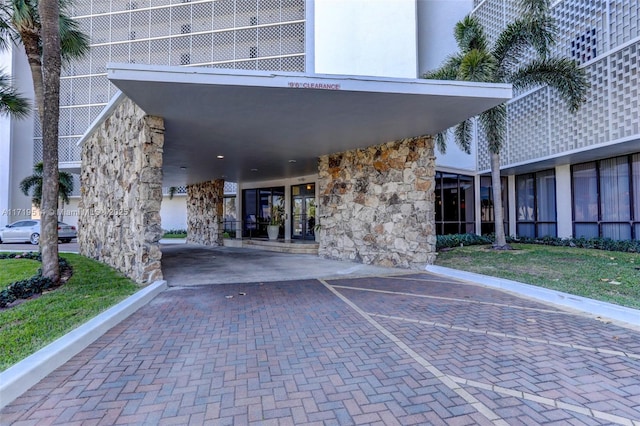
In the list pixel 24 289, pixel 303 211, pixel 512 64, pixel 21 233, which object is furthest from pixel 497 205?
pixel 21 233

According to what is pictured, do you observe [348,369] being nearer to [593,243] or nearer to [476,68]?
[476,68]

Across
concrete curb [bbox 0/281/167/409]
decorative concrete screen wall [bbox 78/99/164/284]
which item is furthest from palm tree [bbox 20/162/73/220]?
concrete curb [bbox 0/281/167/409]

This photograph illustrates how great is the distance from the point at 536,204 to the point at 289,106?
1273cm

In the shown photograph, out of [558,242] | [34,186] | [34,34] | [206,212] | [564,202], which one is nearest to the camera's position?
[34,34]

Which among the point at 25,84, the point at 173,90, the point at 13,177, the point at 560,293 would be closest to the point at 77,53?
the point at 173,90

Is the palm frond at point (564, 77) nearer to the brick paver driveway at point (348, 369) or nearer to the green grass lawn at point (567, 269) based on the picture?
the green grass lawn at point (567, 269)

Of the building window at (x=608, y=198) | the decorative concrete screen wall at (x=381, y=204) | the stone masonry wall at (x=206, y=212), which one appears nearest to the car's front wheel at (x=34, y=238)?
the stone masonry wall at (x=206, y=212)

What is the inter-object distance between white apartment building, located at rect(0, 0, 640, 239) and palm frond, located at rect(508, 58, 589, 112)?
2.57 feet

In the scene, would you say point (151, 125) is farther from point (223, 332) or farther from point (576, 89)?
point (576, 89)

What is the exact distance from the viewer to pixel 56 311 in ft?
14.8

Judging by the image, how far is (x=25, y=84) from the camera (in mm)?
22875

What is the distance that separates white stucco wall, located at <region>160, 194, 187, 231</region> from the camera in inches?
1025

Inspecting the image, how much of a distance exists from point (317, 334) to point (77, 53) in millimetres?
11503

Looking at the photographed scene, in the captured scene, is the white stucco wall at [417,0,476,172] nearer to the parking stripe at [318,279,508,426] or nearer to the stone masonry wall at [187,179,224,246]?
the stone masonry wall at [187,179,224,246]
